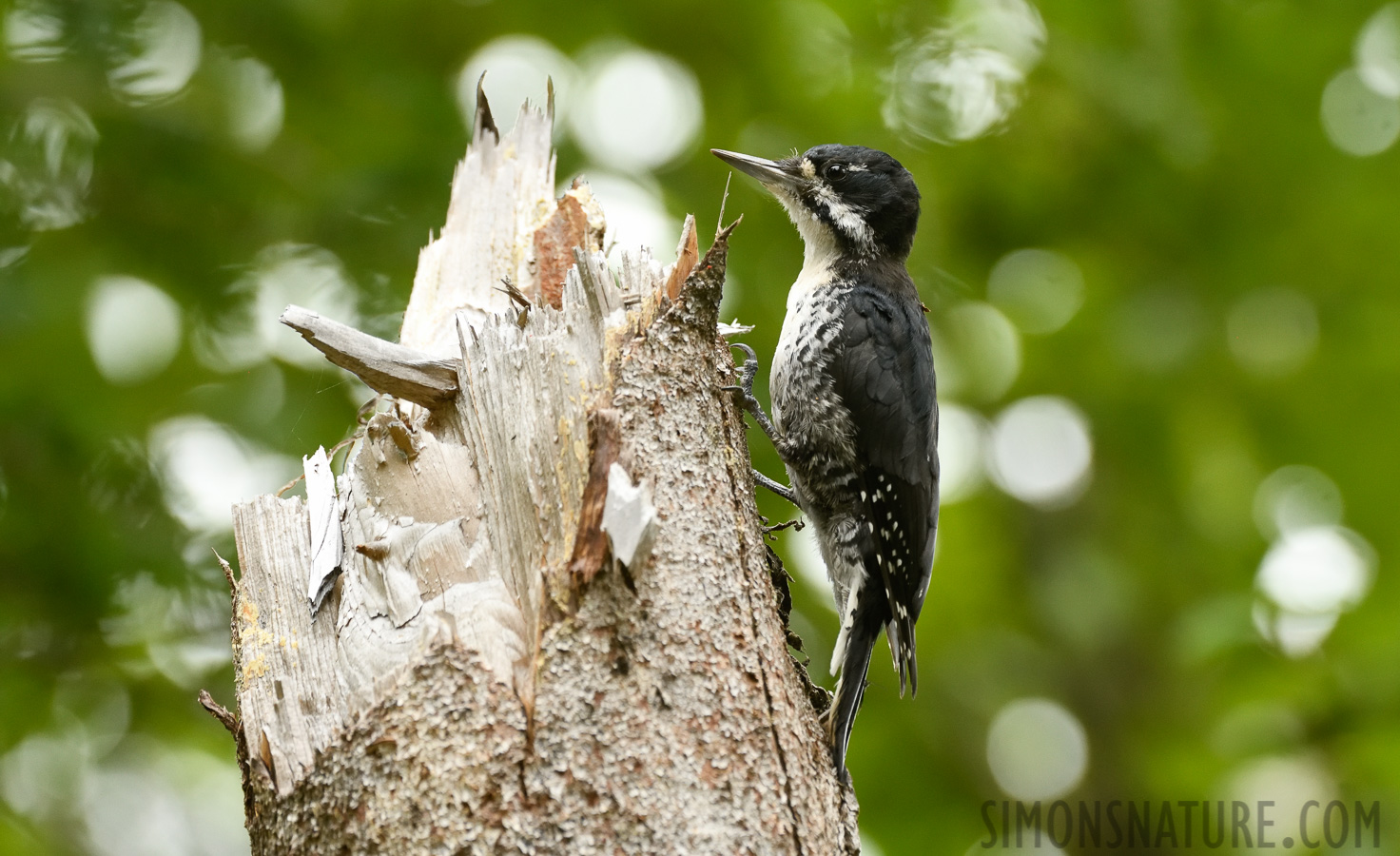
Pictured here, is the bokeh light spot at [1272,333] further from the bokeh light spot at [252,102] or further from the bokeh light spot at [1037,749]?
the bokeh light spot at [252,102]

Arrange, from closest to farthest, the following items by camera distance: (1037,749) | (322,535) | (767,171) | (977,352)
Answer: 1. (322,535)
2. (767,171)
3. (977,352)
4. (1037,749)

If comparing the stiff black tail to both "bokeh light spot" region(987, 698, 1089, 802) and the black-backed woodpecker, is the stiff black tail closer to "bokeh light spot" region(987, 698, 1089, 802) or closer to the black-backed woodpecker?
the black-backed woodpecker

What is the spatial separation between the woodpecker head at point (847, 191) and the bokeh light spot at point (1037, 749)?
2.97 meters

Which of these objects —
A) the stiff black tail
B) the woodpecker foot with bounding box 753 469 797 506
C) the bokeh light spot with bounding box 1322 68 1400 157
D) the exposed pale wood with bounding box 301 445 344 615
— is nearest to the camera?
the exposed pale wood with bounding box 301 445 344 615

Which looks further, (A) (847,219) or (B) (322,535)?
(A) (847,219)

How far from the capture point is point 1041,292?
4848mm

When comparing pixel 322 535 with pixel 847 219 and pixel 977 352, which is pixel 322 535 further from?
pixel 977 352

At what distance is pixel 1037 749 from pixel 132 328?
4835 millimetres

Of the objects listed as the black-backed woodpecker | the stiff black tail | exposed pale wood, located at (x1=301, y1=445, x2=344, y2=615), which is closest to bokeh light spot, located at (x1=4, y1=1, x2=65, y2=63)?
exposed pale wood, located at (x1=301, y1=445, x2=344, y2=615)

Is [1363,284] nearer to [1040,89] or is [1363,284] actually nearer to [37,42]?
[1040,89]

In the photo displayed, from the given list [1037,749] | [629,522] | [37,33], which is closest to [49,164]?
[37,33]

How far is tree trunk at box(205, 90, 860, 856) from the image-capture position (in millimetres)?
1712

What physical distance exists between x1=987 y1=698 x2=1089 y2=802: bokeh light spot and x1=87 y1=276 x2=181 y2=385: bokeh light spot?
4110mm

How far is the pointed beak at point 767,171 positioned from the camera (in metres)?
3.49
